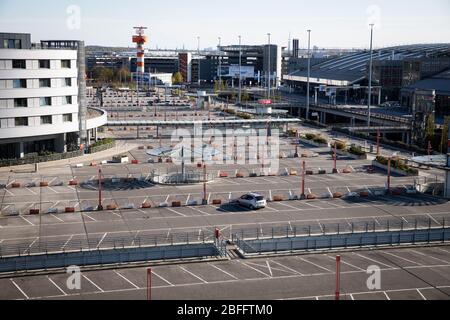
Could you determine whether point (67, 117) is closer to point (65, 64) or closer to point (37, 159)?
point (65, 64)

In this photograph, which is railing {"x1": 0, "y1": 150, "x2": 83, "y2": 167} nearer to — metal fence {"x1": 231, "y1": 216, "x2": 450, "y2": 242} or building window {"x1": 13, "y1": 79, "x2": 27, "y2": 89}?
building window {"x1": 13, "y1": 79, "x2": 27, "y2": 89}

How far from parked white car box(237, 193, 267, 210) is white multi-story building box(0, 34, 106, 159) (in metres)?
24.6

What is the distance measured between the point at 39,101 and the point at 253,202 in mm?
25881

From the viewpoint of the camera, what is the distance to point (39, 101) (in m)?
54.3

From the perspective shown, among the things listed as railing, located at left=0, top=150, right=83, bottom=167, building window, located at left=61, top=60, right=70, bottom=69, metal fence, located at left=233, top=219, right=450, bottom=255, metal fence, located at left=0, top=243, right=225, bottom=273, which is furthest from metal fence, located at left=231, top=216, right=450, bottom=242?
building window, located at left=61, top=60, right=70, bottom=69

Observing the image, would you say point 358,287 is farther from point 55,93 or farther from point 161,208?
point 55,93

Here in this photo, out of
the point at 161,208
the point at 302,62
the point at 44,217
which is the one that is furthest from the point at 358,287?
the point at 302,62

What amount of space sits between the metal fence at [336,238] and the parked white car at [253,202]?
4.76m

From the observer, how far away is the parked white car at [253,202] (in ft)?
122

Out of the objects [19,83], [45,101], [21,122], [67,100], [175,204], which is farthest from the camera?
[67,100]

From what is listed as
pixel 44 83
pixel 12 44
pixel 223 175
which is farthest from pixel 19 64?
pixel 223 175

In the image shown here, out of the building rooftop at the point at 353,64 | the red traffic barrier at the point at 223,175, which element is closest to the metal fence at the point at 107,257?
the red traffic barrier at the point at 223,175

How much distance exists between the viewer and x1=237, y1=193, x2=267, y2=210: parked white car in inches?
1465
